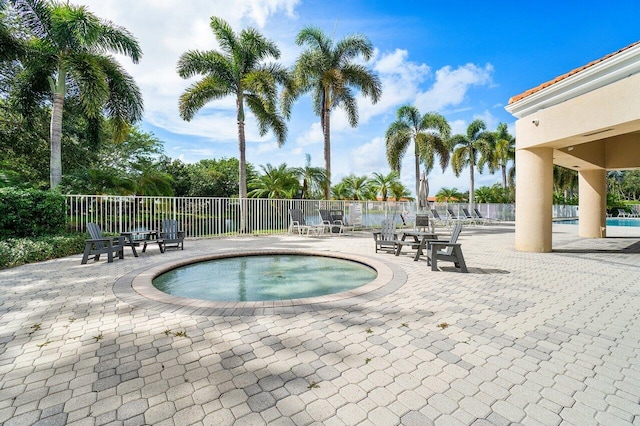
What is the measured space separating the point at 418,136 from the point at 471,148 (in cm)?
938

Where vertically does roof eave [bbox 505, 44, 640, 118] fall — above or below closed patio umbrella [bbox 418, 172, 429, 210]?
above

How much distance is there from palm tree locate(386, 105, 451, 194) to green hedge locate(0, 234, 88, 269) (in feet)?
64.2

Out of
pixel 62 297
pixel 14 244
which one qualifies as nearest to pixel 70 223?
pixel 14 244

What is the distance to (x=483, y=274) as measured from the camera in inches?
246

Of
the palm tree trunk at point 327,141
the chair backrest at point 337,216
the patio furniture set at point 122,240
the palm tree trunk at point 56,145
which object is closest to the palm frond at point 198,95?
the palm tree trunk at point 56,145

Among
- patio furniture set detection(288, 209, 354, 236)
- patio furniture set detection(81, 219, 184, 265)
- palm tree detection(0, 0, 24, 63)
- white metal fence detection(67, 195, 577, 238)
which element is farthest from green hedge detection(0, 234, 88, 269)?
palm tree detection(0, 0, 24, 63)

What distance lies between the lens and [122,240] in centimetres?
797

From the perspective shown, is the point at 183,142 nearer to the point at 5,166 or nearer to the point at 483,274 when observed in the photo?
the point at 5,166

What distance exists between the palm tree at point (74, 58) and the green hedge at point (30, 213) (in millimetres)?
2992

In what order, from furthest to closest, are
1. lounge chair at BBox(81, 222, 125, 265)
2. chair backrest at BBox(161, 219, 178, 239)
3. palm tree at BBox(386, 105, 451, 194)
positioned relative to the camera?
palm tree at BBox(386, 105, 451, 194)
chair backrest at BBox(161, 219, 178, 239)
lounge chair at BBox(81, 222, 125, 265)

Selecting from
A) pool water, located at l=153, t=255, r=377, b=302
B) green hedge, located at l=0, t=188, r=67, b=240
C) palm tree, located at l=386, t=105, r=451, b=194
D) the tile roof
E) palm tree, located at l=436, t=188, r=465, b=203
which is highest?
palm tree, located at l=386, t=105, r=451, b=194

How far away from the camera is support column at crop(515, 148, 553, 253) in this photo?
8.85m

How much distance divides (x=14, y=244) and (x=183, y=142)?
3336 centimetres

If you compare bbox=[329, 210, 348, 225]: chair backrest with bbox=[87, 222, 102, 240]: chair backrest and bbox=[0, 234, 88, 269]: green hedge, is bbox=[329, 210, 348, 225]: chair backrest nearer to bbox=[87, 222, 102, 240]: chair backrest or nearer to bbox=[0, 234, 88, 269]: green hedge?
bbox=[87, 222, 102, 240]: chair backrest
